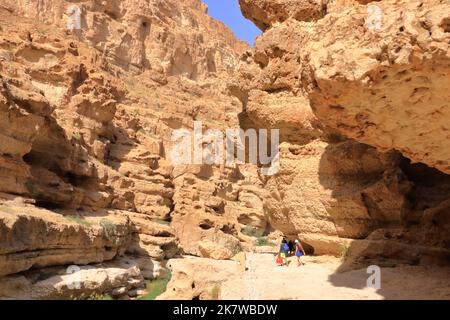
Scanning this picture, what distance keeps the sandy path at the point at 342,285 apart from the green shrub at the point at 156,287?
Result: 7352 millimetres

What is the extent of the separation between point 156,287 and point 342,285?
10.0 metres

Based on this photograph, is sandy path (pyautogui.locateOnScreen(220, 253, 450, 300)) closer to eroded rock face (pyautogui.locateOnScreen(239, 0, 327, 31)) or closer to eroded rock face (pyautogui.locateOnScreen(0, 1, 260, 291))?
eroded rock face (pyautogui.locateOnScreen(239, 0, 327, 31))

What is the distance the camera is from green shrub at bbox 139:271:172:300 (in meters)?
13.2

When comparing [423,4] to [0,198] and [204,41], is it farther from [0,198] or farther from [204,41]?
[204,41]

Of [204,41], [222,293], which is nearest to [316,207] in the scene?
[222,293]

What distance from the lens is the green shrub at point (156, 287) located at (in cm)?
1319

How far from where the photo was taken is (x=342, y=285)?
5.76 meters

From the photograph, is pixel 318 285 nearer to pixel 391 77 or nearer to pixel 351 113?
pixel 351 113

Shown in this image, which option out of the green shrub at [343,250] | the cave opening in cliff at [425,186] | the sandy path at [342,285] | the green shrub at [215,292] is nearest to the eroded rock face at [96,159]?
the green shrub at [215,292]

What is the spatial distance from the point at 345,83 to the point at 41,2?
4124 centimetres

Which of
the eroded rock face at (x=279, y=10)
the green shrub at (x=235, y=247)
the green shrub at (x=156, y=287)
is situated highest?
the eroded rock face at (x=279, y=10)

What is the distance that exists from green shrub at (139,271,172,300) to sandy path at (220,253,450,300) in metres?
7.35

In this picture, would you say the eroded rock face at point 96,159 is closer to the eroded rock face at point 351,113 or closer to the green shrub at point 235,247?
the green shrub at point 235,247

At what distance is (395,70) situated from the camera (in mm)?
4074
